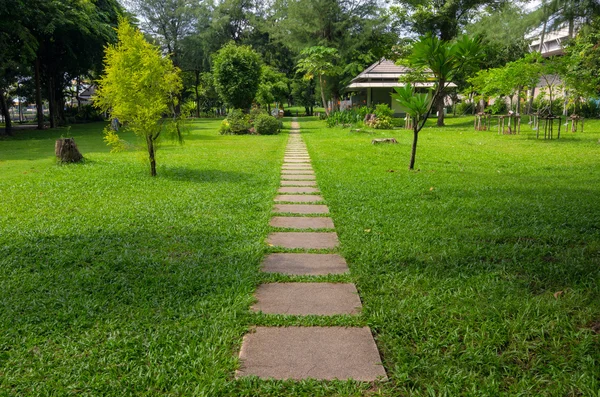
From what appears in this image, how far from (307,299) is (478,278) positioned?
1350mm

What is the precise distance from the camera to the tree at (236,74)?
21344 mm

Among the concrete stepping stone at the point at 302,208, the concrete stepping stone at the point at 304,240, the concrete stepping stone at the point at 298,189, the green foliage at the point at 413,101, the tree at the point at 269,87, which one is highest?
the tree at the point at 269,87

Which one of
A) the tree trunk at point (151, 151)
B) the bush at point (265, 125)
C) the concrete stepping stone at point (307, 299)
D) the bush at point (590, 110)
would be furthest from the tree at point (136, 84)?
the bush at point (590, 110)

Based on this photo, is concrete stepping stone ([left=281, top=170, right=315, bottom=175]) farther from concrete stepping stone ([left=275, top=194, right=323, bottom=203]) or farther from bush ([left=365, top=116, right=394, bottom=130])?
bush ([left=365, top=116, right=394, bottom=130])

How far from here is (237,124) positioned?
65.8 ft

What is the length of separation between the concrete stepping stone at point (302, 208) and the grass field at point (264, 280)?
0.15 meters

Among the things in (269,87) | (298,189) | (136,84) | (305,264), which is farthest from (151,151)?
(269,87)

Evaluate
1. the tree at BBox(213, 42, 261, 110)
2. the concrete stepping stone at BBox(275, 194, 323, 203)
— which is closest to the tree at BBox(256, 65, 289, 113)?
the tree at BBox(213, 42, 261, 110)

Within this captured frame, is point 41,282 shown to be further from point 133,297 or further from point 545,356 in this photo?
Answer: point 545,356

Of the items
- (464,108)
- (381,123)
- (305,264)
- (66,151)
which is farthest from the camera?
(464,108)

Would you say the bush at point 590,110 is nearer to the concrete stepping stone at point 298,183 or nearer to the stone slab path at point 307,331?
the concrete stepping stone at point 298,183

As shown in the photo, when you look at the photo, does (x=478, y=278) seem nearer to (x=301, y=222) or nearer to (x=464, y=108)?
(x=301, y=222)

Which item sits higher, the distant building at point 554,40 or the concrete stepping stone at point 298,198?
the distant building at point 554,40

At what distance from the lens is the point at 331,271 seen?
3.61 m
